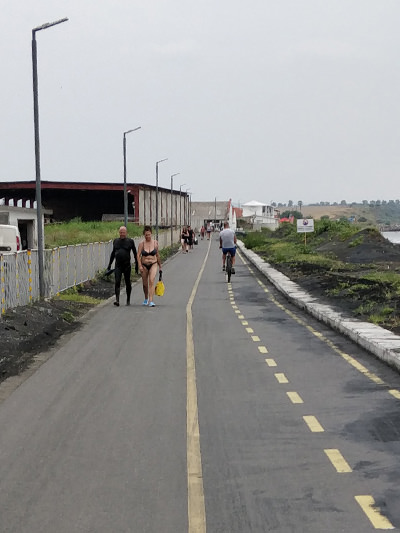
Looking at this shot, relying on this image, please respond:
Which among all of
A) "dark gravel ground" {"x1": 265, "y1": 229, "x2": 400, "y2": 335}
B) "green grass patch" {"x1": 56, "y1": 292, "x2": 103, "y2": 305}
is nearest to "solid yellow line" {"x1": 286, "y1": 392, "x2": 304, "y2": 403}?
"dark gravel ground" {"x1": 265, "y1": 229, "x2": 400, "y2": 335}

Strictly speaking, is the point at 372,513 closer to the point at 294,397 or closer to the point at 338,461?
the point at 338,461

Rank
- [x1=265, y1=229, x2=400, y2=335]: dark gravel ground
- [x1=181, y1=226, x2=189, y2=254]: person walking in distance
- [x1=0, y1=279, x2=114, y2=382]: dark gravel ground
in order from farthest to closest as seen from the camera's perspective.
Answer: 1. [x1=181, y1=226, x2=189, y2=254]: person walking in distance
2. [x1=265, y1=229, x2=400, y2=335]: dark gravel ground
3. [x1=0, y1=279, x2=114, y2=382]: dark gravel ground

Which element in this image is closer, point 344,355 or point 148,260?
point 344,355

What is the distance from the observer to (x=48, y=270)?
906 inches

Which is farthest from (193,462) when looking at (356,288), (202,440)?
(356,288)

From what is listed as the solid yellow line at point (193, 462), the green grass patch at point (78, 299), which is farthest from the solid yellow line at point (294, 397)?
the green grass patch at point (78, 299)

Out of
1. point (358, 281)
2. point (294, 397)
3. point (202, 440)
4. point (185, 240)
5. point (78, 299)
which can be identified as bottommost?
point (185, 240)

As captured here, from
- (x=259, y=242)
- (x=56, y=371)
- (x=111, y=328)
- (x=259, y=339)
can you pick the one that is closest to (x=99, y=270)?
(x=111, y=328)

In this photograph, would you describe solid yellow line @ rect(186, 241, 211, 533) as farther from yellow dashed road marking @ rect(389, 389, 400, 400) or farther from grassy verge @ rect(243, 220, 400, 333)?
grassy verge @ rect(243, 220, 400, 333)

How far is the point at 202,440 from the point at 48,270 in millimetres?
15995

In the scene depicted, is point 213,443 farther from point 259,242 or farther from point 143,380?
point 259,242

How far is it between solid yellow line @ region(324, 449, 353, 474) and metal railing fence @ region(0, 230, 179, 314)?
35.2 ft

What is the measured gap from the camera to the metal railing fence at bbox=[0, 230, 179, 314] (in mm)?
17669

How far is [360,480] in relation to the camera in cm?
631
